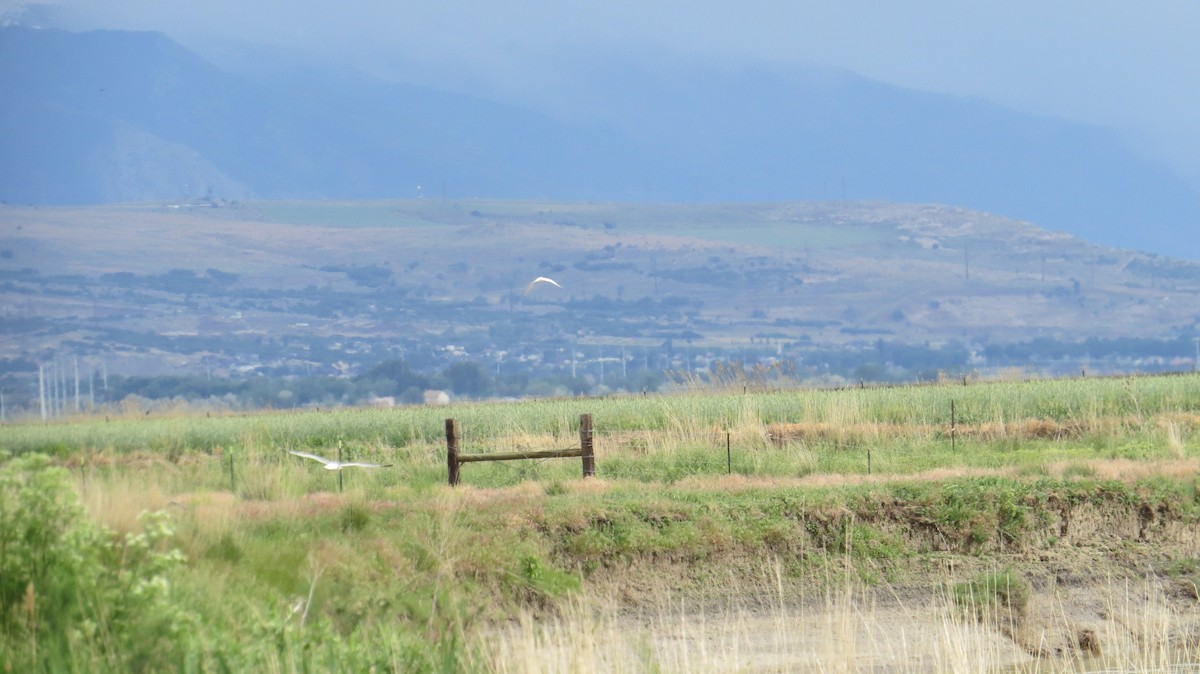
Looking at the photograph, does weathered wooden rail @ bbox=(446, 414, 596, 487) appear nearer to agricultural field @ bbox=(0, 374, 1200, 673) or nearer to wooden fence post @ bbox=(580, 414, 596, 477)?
wooden fence post @ bbox=(580, 414, 596, 477)

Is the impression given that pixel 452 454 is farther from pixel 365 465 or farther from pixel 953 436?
pixel 953 436

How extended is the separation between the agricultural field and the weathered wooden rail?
20.2 inches

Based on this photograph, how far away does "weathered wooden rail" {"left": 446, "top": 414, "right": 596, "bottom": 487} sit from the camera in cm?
2073

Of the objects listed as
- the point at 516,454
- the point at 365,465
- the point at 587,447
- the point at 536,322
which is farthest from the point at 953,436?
the point at 536,322

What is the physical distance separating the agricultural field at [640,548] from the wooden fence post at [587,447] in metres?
0.64

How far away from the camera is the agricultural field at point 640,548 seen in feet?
28.2

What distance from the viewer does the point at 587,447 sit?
2186 cm

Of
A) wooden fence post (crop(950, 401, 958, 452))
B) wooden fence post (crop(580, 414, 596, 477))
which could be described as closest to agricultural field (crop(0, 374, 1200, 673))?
wooden fence post (crop(950, 401, 958, 452))

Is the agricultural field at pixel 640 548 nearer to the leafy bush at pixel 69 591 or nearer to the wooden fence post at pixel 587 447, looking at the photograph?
the leafy bush at pixel 69 591

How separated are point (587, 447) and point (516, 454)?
136 cm

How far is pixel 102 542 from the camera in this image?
8352 millimetres

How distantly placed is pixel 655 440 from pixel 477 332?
164 m

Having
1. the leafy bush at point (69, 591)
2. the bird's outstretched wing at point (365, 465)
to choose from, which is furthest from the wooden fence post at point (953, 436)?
the leafy bush at point (69, 591)

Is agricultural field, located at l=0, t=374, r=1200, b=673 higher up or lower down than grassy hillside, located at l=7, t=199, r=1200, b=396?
higher up
